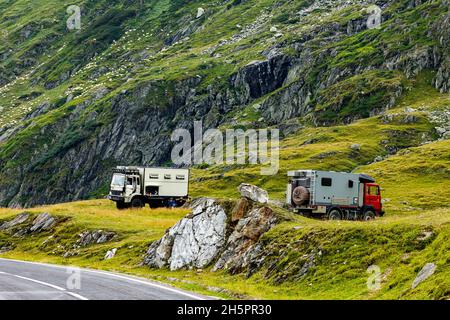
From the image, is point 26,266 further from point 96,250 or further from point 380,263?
point 380,263

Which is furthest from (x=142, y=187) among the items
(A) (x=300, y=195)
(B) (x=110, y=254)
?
(B) (x=110, y=254)

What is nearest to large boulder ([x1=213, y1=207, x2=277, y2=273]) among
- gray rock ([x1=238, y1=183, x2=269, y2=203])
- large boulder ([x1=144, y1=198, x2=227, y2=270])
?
large boulder ([x1=144, y1=198, x2=227, y2=270])

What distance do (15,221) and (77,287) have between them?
29.1 metres

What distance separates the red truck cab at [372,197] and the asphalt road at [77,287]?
89.8 ft

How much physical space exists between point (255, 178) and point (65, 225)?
55.3 meters

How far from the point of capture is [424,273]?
20172 mm

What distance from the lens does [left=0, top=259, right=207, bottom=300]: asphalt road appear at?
2127cm

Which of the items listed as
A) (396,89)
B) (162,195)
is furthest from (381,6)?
(162,195)

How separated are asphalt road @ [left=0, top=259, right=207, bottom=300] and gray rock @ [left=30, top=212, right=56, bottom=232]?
1606 cm

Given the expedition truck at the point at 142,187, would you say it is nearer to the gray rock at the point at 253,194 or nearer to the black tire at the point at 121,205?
the black tire at the point at 121,205

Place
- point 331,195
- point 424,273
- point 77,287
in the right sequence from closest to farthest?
1. point 424,273
2. point 77,287
3. point 331,195

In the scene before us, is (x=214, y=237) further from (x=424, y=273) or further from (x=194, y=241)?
(x=424, y=273)

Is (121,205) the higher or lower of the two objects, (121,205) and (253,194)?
the lower

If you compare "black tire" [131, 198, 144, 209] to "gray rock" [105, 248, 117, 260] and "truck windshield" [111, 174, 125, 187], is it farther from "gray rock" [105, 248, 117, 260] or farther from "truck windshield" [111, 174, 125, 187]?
"gray rock" [105, 248, 117, 260]
